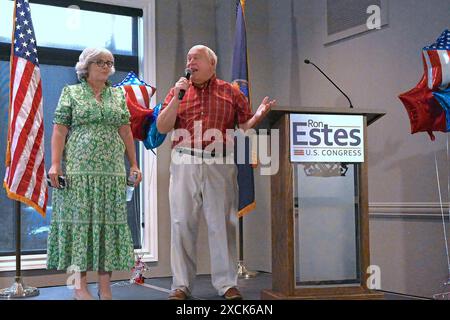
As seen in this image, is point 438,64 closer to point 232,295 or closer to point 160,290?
point 232,295

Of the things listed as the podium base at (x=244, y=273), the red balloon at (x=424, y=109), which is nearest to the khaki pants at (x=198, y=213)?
the red balloon at (x=424, y=109)

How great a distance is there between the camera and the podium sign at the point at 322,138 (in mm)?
2889

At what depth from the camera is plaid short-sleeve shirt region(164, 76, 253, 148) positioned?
10.1ft

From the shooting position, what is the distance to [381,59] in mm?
3996

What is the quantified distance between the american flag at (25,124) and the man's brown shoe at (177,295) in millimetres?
1182

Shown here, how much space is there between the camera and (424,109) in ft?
10.6

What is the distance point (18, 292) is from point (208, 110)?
182 centimetres

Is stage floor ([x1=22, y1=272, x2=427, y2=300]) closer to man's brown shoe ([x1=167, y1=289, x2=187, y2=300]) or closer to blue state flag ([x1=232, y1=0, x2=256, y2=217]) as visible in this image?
man's brown shoe ([x1=167, y1=289, x2=187, y2=300])

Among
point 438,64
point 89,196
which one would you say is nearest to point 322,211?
point 438,64

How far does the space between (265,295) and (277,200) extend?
0.51 metres

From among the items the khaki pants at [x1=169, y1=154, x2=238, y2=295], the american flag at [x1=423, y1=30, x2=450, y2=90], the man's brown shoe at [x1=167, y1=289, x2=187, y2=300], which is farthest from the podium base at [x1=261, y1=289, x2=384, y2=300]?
the american flag at [x1=423, y1=30, x2=450, y2=90]

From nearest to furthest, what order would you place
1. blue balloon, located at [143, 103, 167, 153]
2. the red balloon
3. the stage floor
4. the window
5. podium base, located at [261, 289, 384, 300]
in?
podium base, located at [261, 289, 384, 300], the red balloon, the stage floor, blue balloon, located at [143, 103, 167, 153], the window

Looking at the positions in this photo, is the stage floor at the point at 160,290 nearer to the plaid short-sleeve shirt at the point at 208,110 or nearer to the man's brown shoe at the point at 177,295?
the man's brown shoe at the point at 177,295

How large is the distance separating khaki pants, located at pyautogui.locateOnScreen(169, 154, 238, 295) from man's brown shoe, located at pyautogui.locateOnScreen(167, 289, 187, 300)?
0.09 ft
